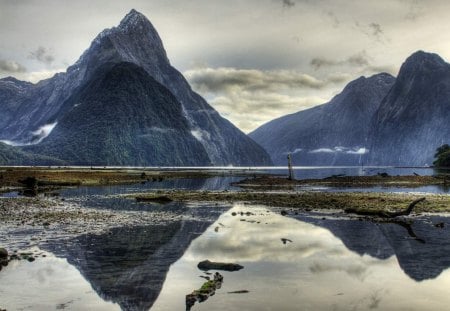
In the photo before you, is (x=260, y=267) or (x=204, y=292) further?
(x=260, y=267)

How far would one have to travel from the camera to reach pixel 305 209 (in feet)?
147

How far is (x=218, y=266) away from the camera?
20.2 metres

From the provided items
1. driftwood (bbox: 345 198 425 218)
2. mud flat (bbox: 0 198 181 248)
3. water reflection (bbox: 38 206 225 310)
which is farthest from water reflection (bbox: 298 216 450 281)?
mud flat (bbox: 0 198 181 248)

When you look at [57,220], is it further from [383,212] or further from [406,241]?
[383,212]

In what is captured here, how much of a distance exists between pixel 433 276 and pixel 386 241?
27.7 ft

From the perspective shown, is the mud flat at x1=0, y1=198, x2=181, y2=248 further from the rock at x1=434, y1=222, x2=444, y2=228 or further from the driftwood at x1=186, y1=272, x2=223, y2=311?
the rock at x1=434, y1=222, x2=444, y2=228

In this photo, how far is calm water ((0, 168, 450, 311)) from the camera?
15.5 m

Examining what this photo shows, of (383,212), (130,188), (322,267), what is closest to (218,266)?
(322,267)

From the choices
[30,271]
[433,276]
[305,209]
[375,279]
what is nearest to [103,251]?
[30,271]

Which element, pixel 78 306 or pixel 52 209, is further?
pixel 52 209

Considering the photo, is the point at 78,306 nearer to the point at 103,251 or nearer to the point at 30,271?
the point at 30,271

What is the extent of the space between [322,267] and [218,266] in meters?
4.68

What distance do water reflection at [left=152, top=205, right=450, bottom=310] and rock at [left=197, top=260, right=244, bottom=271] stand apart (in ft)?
1.70

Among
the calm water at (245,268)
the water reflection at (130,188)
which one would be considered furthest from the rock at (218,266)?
the water reflection at (130,188)
